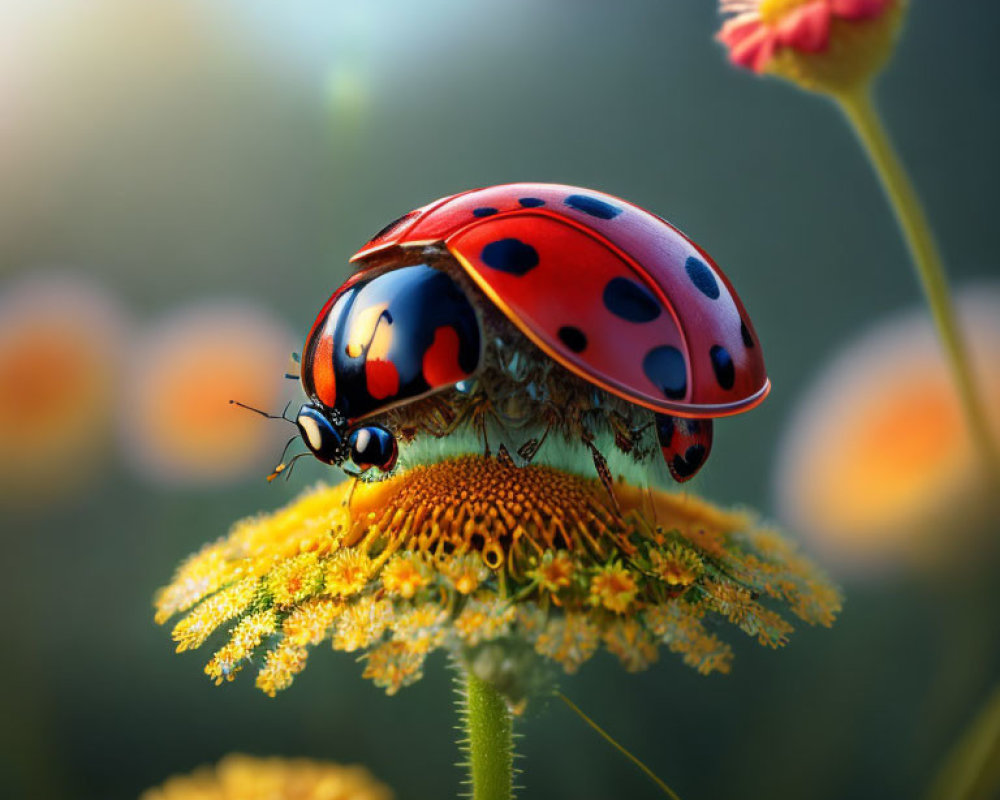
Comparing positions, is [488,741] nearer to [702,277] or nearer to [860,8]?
[702,277]

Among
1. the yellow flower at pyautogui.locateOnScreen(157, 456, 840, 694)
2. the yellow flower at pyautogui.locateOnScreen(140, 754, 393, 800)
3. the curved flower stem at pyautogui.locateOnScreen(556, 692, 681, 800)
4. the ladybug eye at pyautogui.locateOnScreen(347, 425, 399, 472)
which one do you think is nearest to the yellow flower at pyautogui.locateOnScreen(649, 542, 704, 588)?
the yellow flower at pyautogui.locateOnScreen(157, 456, 840, 694)

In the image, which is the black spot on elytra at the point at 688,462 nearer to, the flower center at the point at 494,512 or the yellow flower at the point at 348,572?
the flower center at the point at 494,512

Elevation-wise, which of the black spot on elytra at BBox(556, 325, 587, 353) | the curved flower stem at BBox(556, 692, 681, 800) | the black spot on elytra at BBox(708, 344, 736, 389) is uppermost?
the black spot on elytra at BBox(708, 344, 736, 389)

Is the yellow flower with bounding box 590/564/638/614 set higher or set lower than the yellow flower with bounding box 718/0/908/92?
lower

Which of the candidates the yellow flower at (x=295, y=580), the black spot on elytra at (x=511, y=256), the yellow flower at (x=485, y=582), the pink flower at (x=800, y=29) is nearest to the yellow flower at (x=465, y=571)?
the yellow flower at (x=485, y=582)

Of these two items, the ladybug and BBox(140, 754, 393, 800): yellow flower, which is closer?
the ladybug

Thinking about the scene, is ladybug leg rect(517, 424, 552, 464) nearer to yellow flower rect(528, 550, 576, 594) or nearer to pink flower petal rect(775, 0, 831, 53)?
yellow flower rect(528, 550, 576, 594)
